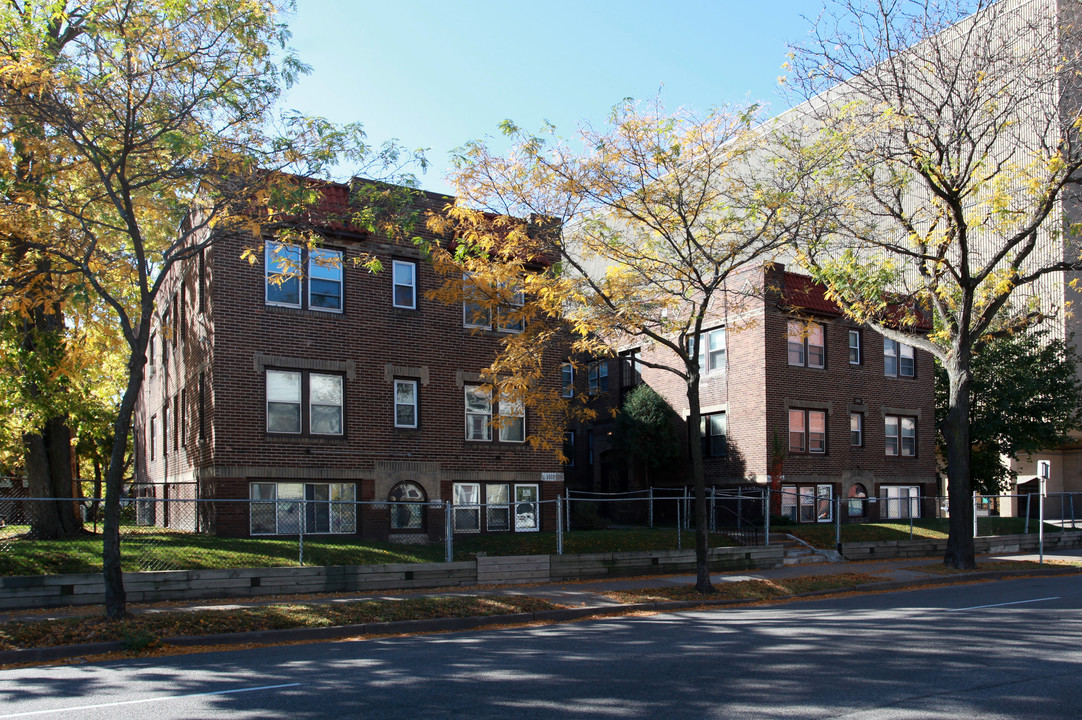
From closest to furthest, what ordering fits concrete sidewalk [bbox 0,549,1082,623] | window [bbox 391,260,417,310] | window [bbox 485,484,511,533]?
concrete sidewalk [bbox 0,549,1082,623]
window [bbox 391,260,417,310]
window [bbox 485,484,511,533]

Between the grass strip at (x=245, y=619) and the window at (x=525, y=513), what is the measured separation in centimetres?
876

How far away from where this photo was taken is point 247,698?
8062mm

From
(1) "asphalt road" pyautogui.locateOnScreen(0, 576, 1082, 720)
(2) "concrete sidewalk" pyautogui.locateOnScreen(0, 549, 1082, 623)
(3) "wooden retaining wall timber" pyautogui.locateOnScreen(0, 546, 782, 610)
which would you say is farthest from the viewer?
(3) "wooden retaining wall timber" pyautogui.locateOnScreen(0, 546, 782, 610)

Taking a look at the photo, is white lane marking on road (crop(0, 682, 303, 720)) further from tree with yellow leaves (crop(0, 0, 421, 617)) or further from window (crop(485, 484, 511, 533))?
window (crop(485, 484, 511, 533))

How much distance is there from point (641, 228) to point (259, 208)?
7.29 m

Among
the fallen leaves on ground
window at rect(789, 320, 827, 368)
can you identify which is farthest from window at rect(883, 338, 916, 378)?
the fallen leaves on ground

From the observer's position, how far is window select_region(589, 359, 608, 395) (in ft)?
121

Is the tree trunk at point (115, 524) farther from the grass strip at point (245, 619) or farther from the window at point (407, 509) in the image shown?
the window at point (407, 509)

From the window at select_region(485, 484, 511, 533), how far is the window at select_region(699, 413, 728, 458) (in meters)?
9.44

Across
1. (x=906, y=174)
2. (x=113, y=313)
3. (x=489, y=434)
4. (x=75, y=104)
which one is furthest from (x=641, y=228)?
(x=113, y=313)

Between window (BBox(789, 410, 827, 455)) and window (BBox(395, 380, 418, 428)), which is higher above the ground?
window (BBox(395, 380, 418, 428))

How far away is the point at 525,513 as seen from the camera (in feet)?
78.9

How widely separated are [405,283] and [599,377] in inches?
621

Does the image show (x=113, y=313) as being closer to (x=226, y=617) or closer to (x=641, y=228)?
(x=226, y=617)
